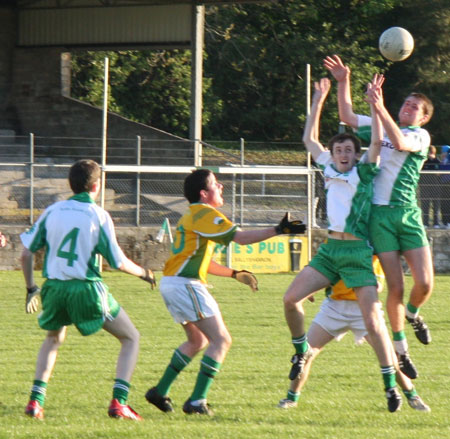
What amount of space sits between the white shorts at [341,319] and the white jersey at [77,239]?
1.55 meters

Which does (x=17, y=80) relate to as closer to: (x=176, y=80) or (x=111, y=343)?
(x=176, y=80)

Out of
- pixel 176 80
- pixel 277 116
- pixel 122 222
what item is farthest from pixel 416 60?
pixel 122 222

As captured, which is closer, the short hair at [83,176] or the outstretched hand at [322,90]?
the short hair at [83,176]

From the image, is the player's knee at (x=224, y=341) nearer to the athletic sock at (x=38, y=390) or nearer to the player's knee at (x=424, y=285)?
the athletic sock at (x=38, y=390)

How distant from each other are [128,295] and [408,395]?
8540mm

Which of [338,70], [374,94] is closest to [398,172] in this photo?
[374,94]

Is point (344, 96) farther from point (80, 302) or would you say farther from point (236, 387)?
point (236, 387)

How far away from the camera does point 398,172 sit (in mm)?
7066

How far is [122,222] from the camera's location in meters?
19.9

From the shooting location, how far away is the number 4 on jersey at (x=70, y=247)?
20.9 feet

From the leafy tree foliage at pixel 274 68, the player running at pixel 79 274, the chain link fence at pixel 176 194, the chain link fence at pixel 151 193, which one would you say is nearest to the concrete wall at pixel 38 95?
the chain link fence at pixel 151 193

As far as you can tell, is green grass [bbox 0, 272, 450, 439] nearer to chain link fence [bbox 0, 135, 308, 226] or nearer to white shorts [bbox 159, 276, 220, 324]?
white shorts [bbox 159, 276, 220, 324]

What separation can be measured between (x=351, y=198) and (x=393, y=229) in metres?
0.43

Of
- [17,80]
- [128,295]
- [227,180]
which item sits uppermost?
[17,80]
